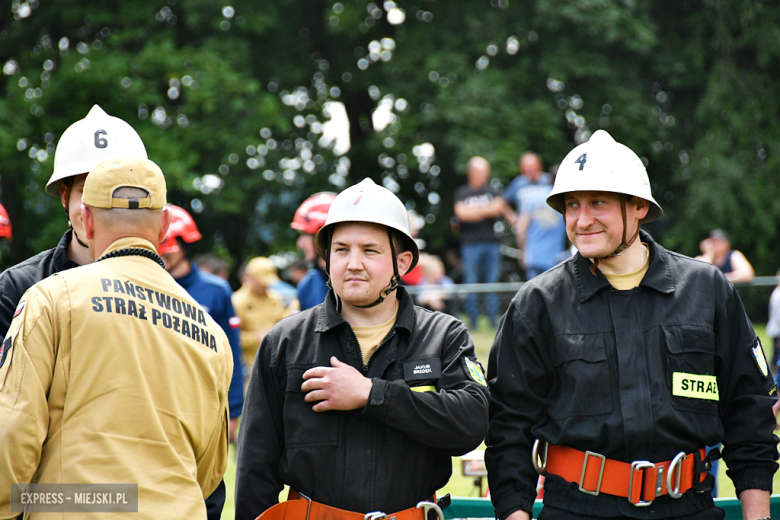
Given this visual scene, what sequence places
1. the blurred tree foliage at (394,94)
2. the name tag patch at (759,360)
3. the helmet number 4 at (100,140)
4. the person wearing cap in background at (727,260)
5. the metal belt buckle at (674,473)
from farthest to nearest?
1. the blurred tree foliage at (394,94)
2. the person wearing cap in background at (727,260)
3. the helmet number 4 at (100,140)
4. the name tag patch at (759,360)
5. the metal belt buckle at (674,473)

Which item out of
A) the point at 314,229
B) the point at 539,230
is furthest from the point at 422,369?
the point at 539,230

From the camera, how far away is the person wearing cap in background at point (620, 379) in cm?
312

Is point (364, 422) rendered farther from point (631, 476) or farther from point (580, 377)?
point (631, 476)

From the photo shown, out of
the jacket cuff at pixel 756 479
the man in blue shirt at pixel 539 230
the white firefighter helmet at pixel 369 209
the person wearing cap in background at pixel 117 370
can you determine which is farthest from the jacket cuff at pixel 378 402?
the man in blue shirt at pixel 539 230

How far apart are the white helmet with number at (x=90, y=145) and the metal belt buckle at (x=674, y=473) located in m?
2.27

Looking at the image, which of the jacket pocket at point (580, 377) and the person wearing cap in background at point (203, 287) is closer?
the jacket pocket at point (580, 377)

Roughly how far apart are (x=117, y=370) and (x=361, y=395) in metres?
0.86

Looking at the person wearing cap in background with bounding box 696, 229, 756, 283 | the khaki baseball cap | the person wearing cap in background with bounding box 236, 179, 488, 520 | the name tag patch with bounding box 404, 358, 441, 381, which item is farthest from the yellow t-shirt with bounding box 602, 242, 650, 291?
the person wearing cap in background with bounding box 696, 229, 756, 283

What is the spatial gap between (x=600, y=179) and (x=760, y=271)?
714 inches

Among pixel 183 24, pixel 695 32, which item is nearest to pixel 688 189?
pixel 695 32

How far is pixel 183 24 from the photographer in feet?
66.8

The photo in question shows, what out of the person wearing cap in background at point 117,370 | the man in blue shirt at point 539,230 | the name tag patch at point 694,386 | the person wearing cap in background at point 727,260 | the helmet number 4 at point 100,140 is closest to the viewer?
the person wearing cap in background at point 117,370

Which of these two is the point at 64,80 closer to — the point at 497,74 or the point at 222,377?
the point at 497,74

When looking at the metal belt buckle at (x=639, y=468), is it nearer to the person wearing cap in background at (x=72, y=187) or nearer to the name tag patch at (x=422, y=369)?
the name tag patch at (x=422, y=369)
